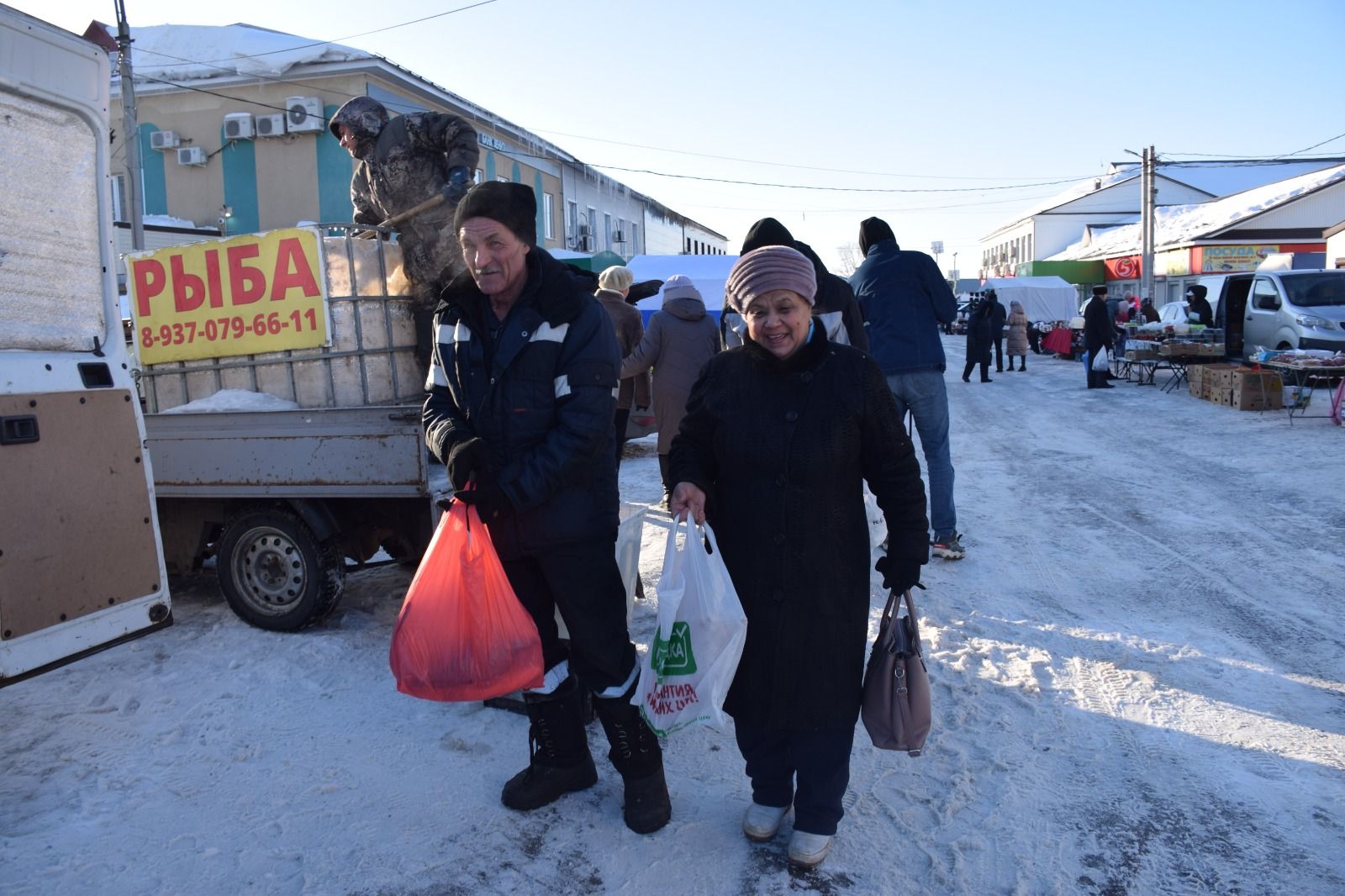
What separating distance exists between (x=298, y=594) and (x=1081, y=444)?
8347 millimetres

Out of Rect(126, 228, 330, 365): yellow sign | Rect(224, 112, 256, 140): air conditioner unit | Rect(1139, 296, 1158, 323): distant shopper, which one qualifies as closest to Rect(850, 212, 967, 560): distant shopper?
Rect(126, 228, 330, 365): yellow sign

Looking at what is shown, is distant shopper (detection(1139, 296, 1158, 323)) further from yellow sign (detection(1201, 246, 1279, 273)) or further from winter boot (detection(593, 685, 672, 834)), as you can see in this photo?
winter boot (detection(593, 685, 672, 834))

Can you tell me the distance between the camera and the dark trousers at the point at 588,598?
2859 millimetres

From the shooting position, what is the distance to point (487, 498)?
2697mm

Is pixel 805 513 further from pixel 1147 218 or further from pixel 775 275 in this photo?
pixel 1147 218

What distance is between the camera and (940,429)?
541 centimetres

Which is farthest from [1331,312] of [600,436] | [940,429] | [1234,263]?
[1234,263]

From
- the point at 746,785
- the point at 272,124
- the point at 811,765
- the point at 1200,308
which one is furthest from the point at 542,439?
the point at 272,124

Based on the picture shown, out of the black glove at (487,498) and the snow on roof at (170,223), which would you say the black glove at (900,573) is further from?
the snow on roof at (170,223)

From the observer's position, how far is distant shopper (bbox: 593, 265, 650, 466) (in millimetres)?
6684

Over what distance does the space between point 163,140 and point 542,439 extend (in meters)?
25.6

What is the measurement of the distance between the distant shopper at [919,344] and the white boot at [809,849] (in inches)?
119

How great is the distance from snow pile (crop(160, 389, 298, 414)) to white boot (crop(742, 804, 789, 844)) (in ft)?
10.1

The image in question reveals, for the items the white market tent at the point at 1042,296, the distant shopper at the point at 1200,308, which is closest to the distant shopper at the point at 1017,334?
the distant shopper at the point at 1200,308
